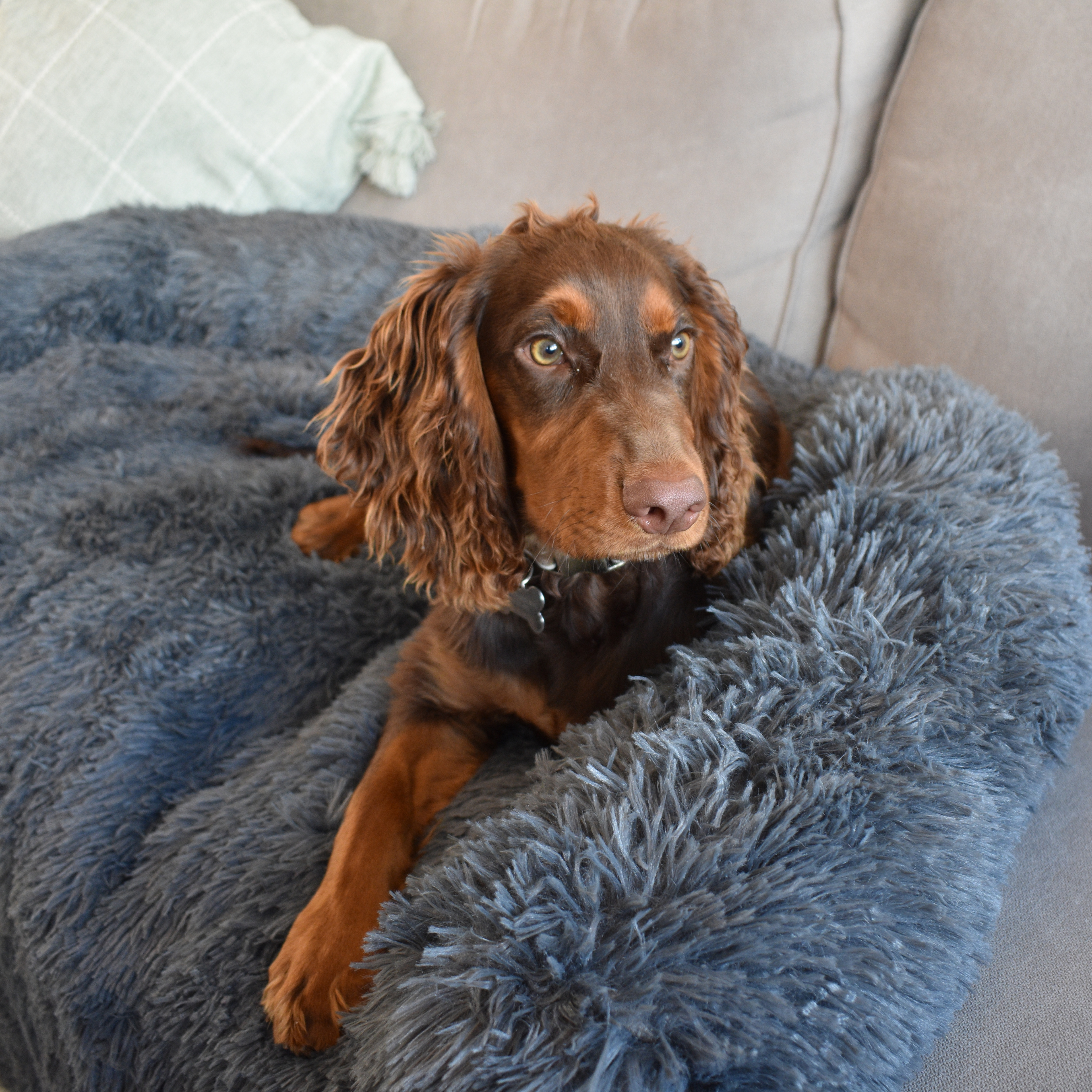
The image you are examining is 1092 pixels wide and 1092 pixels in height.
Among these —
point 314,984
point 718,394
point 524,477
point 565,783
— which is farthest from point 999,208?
point 314,984

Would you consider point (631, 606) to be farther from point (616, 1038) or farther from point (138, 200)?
point (138, 200)

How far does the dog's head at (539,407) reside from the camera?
1240mm

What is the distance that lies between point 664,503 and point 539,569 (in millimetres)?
483

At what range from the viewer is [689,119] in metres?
2.33

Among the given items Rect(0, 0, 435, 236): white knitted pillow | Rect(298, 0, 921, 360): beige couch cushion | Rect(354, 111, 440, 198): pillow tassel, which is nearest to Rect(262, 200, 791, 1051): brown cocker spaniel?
Rect(298, 0, 921, 360): beige couch cushion

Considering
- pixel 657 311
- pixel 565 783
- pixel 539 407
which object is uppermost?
pixel 657 311

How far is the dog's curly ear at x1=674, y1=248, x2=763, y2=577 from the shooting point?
1562 mm

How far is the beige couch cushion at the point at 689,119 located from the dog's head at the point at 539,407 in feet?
1.97

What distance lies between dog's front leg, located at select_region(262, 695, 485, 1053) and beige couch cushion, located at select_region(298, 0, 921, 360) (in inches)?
51.3

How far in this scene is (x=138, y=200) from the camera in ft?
9.48

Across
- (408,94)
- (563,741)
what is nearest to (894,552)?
(563,741)

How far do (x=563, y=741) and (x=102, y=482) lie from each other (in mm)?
1442

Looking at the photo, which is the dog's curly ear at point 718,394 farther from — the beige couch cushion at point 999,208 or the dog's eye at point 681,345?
the beige couch cushion at point 999,208

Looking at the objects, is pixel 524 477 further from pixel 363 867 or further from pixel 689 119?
pixel 689 119
